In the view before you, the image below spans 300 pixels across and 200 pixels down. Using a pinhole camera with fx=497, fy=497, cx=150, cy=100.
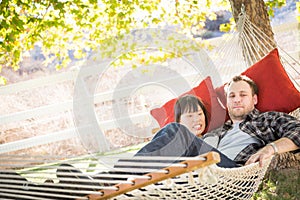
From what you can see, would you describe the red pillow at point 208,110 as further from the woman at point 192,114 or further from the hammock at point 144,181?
the hammock at point 144,181

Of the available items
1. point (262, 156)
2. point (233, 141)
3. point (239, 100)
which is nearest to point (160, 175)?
point (262, 156)

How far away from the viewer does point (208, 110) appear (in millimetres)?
2555

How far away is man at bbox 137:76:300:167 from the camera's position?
1829 millimetres

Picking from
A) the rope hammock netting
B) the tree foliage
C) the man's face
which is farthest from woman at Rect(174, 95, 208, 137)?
A: the tree foliage

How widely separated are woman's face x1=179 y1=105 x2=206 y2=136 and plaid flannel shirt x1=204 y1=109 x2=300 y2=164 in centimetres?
5

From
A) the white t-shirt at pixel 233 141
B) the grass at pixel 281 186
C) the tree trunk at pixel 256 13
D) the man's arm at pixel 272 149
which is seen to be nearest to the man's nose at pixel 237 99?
the white t-shirt at pixel 233 141

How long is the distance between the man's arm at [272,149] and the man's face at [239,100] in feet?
1.15

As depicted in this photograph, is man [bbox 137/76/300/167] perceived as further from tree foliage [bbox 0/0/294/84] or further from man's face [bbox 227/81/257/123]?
tree foliage [bbox 0/0/294/84]

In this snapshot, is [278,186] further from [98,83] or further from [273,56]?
[98,83]

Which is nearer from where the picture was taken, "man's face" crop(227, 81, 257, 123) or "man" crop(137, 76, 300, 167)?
"man" crop(137, 76, 300, 167)

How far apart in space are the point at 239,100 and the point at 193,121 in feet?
0.79

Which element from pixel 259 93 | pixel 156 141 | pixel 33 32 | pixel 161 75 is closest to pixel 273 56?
pixel 259 93

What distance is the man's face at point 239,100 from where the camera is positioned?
2363 mm

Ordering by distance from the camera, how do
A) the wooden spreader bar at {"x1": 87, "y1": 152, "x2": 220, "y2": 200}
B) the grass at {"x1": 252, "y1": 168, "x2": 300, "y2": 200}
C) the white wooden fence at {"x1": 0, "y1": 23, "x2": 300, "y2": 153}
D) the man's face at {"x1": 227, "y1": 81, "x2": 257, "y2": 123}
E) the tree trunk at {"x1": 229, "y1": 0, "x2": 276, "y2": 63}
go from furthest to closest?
1. the white wooden fence at {"x1": 0, "y1": 23, "x2": 300, "y2": 153}
2. the tree trunk at {"x1": 229, "y1": 0, "x2": 276, "y2": 63}
3. the grass at {"x1": 252, "y1": 168, "x2": 300, "y2": 200}
4. the man's face at {"x1": 227, "y1": 81, "x2": 257, "y2": 123}
5. the wooden spreader bar at {"x1": 87, "y1": 152, "x2": 220, "y2": 200}
